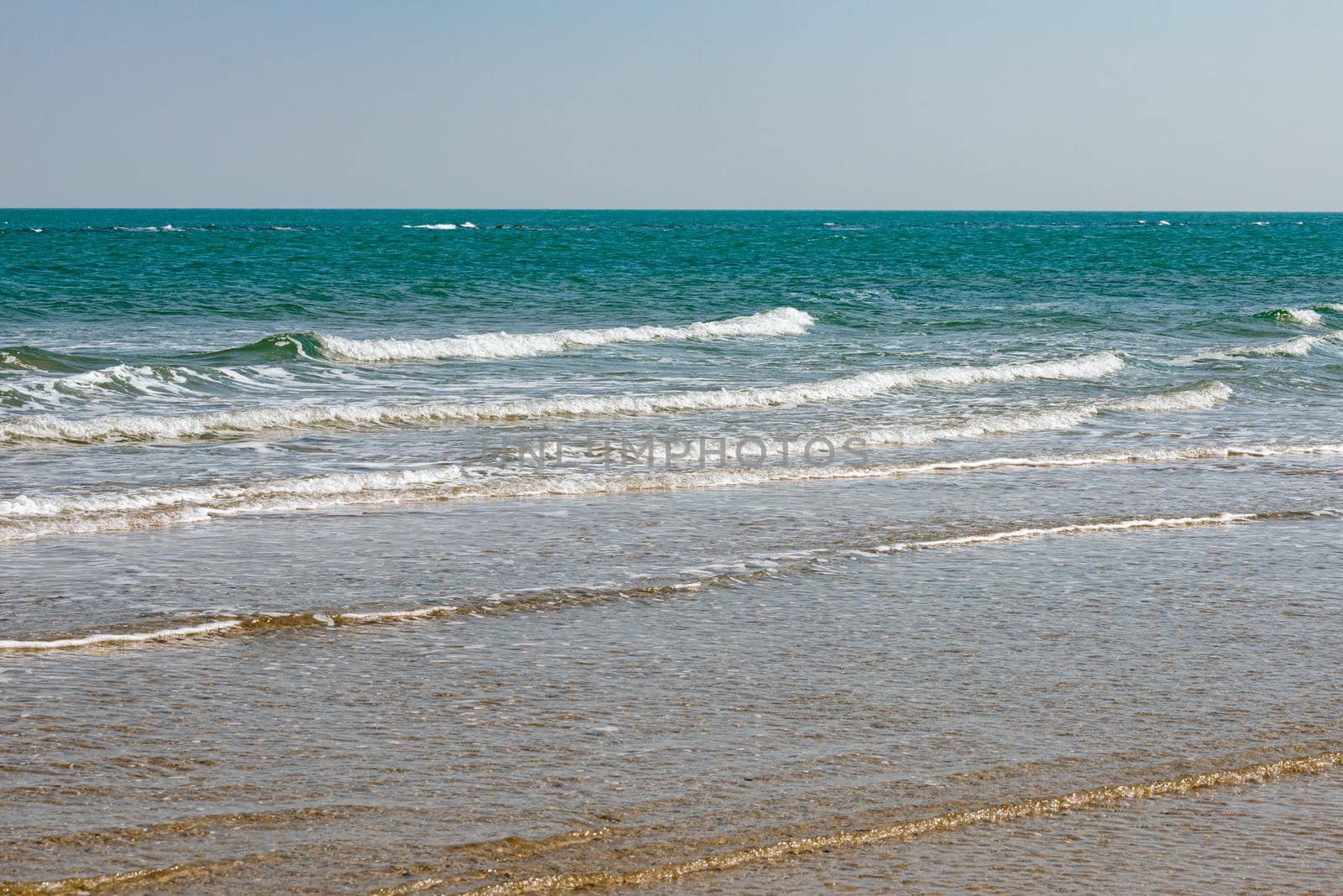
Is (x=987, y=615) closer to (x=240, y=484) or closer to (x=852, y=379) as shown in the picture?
(x=240, y=484)

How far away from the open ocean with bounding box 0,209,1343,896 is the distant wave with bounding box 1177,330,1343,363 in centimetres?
438

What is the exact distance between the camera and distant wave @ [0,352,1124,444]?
42.8 feet

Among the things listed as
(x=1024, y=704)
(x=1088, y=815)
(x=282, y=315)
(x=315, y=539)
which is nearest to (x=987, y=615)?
(x=1024, y=704)

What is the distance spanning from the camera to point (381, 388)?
17156 millimetres

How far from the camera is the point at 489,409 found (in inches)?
595

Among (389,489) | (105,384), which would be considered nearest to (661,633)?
(389,489)

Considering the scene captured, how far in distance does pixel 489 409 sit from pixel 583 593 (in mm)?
7998

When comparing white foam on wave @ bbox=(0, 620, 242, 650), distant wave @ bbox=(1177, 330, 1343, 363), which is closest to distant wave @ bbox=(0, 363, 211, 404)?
white foam on wave @ bbox=(0, 620, 242, 650)

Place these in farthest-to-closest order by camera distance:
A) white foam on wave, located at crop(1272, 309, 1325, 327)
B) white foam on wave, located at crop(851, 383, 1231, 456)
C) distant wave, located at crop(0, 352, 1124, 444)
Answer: white foam on wave, located at crop(1272, 309, 1325, 327) < white foam on wave, located at crop(851, 383, 1231, 456) < distant wave, located at crop(0, 352, 1124, 444)

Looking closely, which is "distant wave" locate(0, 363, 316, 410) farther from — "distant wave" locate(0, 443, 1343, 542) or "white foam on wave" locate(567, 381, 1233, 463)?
"white foam on wave" locate(567, 381, 1233, 463)

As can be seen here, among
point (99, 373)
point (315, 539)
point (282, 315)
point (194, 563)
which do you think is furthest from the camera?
point (282, 315)

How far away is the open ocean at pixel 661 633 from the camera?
13.5 ft

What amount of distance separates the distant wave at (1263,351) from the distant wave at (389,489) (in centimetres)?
1020

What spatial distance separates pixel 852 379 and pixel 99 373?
9.35m
